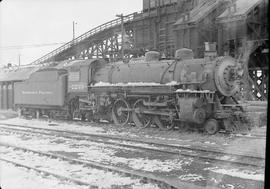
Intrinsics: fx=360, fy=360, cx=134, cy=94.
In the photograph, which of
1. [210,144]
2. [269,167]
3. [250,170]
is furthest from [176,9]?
[269,167]

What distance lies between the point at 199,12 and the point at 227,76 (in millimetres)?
9641

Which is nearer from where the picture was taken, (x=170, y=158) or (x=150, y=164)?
(x=150, y=164)

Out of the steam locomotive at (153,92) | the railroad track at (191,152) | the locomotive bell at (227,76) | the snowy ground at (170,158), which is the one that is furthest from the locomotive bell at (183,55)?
the railroad track at (191,152)

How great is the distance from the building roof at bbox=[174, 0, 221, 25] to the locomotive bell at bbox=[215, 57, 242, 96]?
789 centimetres

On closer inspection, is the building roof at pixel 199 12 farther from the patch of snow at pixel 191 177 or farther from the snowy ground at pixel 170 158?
the patch of snow at pixel 191 177

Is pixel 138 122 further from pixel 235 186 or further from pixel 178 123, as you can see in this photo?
pixel 235 186

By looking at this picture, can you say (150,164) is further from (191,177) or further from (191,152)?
(191,152)

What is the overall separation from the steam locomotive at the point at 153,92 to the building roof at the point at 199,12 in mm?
6876

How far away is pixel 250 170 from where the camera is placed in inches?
256

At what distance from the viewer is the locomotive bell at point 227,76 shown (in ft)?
39.9

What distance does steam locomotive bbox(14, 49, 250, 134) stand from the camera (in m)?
12.1

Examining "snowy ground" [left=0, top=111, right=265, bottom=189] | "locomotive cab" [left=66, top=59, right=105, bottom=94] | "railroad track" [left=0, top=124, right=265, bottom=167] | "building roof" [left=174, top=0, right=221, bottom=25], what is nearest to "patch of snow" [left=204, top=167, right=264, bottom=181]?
"snowy ground" [left=0, top=111, right=265, bottom=189]

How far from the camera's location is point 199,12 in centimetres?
2112

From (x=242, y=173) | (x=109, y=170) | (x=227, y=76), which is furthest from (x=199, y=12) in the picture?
(x=109, y=170)
